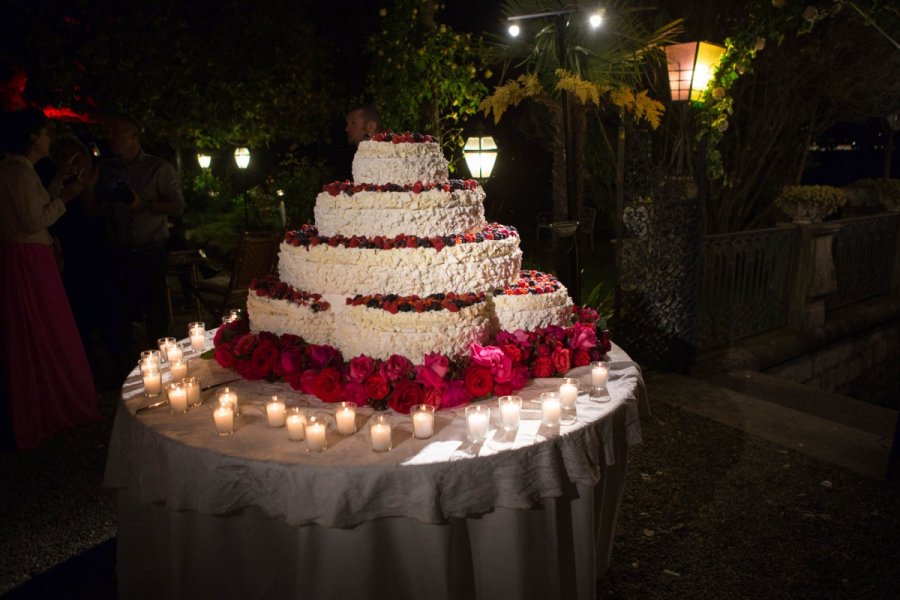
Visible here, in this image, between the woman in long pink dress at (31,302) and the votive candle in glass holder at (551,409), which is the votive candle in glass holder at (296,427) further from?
the woman in long pink dress at (31,302)

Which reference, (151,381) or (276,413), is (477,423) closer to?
(276,413)

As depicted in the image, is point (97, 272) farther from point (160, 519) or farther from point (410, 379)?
point (410, 379)

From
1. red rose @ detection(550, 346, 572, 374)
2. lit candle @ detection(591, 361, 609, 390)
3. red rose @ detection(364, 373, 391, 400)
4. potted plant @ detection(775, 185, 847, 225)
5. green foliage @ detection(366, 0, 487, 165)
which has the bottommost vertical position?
lit candle @ detection(591, 361, 609, 390)

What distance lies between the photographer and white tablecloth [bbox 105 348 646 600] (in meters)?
2.33

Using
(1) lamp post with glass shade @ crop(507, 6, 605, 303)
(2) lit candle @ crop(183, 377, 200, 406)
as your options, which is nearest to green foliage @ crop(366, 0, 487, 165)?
(1) lamp post with glass shade @ crop(507, 6, 605, 303)

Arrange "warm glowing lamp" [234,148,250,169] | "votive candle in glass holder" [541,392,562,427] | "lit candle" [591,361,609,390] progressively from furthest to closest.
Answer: "warm glowing lamp" [234,148,250,169]
"lit candle" [591,361,609,390]
"votive candle in glass holder" [541,392,562,427]

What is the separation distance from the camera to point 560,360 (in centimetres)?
328

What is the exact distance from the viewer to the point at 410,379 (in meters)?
2.88

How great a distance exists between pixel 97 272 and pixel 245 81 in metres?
5.87

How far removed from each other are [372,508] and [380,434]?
0.29 metres

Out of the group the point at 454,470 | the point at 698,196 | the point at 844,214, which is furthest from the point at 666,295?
the point at 844,214

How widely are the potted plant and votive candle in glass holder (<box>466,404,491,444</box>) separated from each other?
22.9 ft

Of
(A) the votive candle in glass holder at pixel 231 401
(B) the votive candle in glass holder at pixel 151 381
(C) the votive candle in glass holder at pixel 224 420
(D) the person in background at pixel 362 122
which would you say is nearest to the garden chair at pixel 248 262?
(D) the person in background at pixel 362 122

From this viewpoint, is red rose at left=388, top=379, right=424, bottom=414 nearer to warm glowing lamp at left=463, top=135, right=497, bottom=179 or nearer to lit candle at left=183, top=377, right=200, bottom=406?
lit candle at left=183, top=377, right=200, bottom=406
